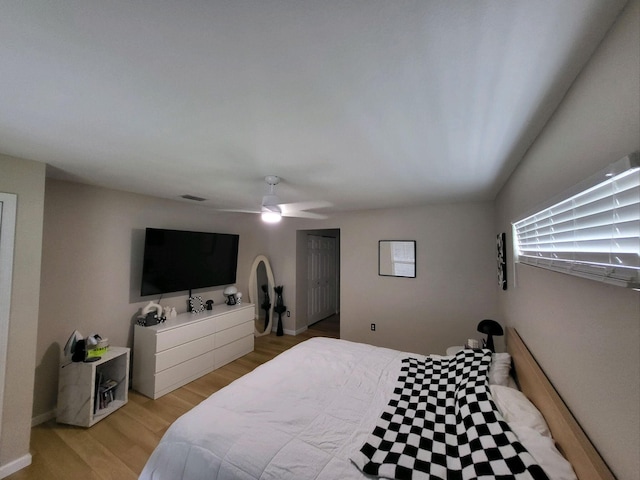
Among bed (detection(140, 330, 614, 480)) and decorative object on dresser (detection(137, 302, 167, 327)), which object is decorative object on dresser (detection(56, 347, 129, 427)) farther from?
bed (detection(140, 330, 614, 480))

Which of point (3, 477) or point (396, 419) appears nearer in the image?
point (396, 419)

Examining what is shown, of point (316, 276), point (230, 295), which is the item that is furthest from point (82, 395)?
point (316, 276)

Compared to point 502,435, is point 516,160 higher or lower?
higher

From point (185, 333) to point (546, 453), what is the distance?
3.26m

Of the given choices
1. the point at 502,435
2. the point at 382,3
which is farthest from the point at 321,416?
the point at 382,3

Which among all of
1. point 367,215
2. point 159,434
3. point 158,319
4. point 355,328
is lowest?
point 159,434

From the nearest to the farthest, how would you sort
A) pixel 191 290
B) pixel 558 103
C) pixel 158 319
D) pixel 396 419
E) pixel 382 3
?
pixel 382 3 → pixel 558 103 → pixel 396 419 → pixel 158 319 → pixel 191 290

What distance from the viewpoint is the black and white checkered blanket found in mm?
1044

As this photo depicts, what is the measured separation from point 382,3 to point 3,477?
3.50 metres

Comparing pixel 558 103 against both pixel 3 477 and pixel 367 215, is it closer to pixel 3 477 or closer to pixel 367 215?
pixel 367 215

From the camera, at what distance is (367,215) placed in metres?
3.97

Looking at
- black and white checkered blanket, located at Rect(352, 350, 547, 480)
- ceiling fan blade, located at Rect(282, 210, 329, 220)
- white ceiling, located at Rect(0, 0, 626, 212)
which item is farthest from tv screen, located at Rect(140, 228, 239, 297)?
black and white checkered blanket, located at Rect(352, 350, 547, 480)

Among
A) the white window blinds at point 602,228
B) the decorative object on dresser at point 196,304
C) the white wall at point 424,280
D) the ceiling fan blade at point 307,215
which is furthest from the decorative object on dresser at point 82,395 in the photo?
the white window blinds at point 602,228

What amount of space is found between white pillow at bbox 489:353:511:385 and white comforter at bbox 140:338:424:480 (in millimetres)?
678
